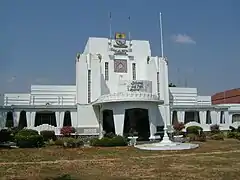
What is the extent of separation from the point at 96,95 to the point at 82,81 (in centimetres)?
269

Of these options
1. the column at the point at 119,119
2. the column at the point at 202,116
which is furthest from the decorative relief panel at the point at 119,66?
the column at the point at 202,116

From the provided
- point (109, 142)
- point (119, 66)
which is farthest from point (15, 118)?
point (109, 142)

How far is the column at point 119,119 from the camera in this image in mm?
38500

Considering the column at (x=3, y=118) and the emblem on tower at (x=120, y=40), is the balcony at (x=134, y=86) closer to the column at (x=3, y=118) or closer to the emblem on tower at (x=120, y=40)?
the emblem on tower at (x=120, y=40)

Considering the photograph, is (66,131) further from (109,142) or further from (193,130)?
(193,130)

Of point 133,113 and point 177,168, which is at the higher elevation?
point 133,113

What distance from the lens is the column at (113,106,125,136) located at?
3850cm

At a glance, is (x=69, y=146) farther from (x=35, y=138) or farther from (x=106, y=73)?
(x=106, y=73)

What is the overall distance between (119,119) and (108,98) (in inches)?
108

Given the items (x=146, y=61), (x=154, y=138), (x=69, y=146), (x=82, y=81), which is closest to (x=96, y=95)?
(x=82, y=81)

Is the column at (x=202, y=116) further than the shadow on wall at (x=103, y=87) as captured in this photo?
Yes

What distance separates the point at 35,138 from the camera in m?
26.6

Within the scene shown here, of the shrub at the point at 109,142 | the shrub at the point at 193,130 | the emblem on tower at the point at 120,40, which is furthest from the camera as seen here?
the emblem on tower at the point at 120,40

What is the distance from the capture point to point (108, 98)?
38844mm
